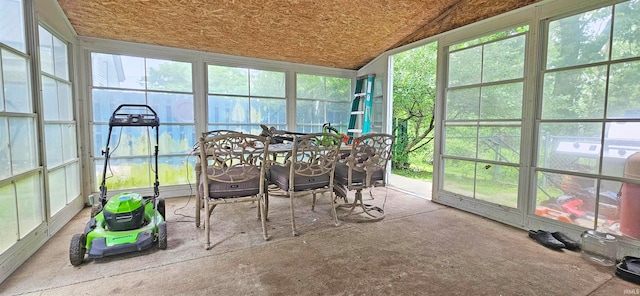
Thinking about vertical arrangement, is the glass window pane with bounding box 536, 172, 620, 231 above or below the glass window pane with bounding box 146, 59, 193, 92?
below

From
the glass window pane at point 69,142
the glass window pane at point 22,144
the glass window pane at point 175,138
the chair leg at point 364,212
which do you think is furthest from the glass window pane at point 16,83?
the chair leg at point 364,212

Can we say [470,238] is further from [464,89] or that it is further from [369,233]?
[464,89]

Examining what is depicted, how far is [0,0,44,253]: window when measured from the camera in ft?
6.08

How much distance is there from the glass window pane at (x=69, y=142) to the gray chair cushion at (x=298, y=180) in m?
2.33

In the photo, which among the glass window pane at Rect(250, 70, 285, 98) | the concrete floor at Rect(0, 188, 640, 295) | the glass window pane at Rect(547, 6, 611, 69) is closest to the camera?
the concrete floor at Rect(0, 188, 640, 295)

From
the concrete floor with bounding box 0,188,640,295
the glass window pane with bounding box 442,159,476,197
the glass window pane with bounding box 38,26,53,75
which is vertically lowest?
the concrete floor with bounding box 0,188,640,295

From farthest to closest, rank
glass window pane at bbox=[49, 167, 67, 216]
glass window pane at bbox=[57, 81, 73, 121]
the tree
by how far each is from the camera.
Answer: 1. the tree
2. glass window pane at bbox=[57, 81, 73, 121]
3. glass window pane at bbox=[49, 167, 67, 216]

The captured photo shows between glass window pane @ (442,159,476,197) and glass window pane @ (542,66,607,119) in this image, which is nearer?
glass window pane @ (542,66,607,119)

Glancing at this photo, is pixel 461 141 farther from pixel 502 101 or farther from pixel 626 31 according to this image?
pixel 626 31

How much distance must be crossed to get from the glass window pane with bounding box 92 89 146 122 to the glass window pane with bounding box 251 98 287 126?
64.1 inches

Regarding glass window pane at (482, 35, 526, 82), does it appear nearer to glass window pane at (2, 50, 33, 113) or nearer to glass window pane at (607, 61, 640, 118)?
glass window pane at (607, 61, 640, 118)

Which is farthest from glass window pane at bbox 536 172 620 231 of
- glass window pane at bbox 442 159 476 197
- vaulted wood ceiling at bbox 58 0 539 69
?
vaulted wood ceiling at bbox 58 0 539 69

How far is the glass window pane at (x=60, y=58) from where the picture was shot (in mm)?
2803

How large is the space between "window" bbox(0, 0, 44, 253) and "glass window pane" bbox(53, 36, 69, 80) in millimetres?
801
